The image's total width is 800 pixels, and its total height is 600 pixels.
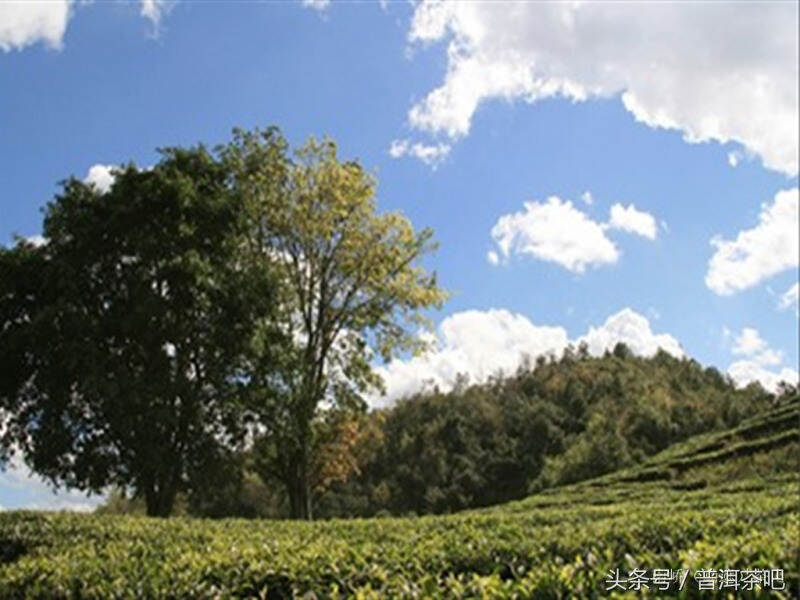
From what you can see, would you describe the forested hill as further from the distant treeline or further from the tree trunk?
the tree trunk

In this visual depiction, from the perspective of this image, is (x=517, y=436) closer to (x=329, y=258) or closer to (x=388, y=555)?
(x=329, y=258)

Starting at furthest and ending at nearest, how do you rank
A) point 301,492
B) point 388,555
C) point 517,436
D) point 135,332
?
1. point 517,436
2. point 301,492
3. point 135,332
4. point 388,555

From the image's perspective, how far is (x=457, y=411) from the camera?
359ft

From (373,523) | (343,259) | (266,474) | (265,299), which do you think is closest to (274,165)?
(343,259)

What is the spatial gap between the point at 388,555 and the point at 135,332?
838 inches

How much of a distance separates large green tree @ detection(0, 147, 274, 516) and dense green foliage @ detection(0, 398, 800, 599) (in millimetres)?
9951

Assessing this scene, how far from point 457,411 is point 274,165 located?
7604 cm

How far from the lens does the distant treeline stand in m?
75.8

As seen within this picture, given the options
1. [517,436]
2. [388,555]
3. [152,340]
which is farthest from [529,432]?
[388,555]

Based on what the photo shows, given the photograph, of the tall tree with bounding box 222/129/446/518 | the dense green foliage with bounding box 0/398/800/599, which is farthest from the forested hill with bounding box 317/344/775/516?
the dense green foliage with bounding box 0/398/800/599

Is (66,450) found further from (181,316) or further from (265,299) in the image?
(265,299)

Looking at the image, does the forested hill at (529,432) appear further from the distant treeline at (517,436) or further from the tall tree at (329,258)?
the tall tree at (329,258)

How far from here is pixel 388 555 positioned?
10.0m

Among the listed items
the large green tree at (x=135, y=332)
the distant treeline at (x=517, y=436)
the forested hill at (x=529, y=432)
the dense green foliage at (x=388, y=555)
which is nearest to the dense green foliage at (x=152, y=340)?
the large green tree at (x=135, y=332)
